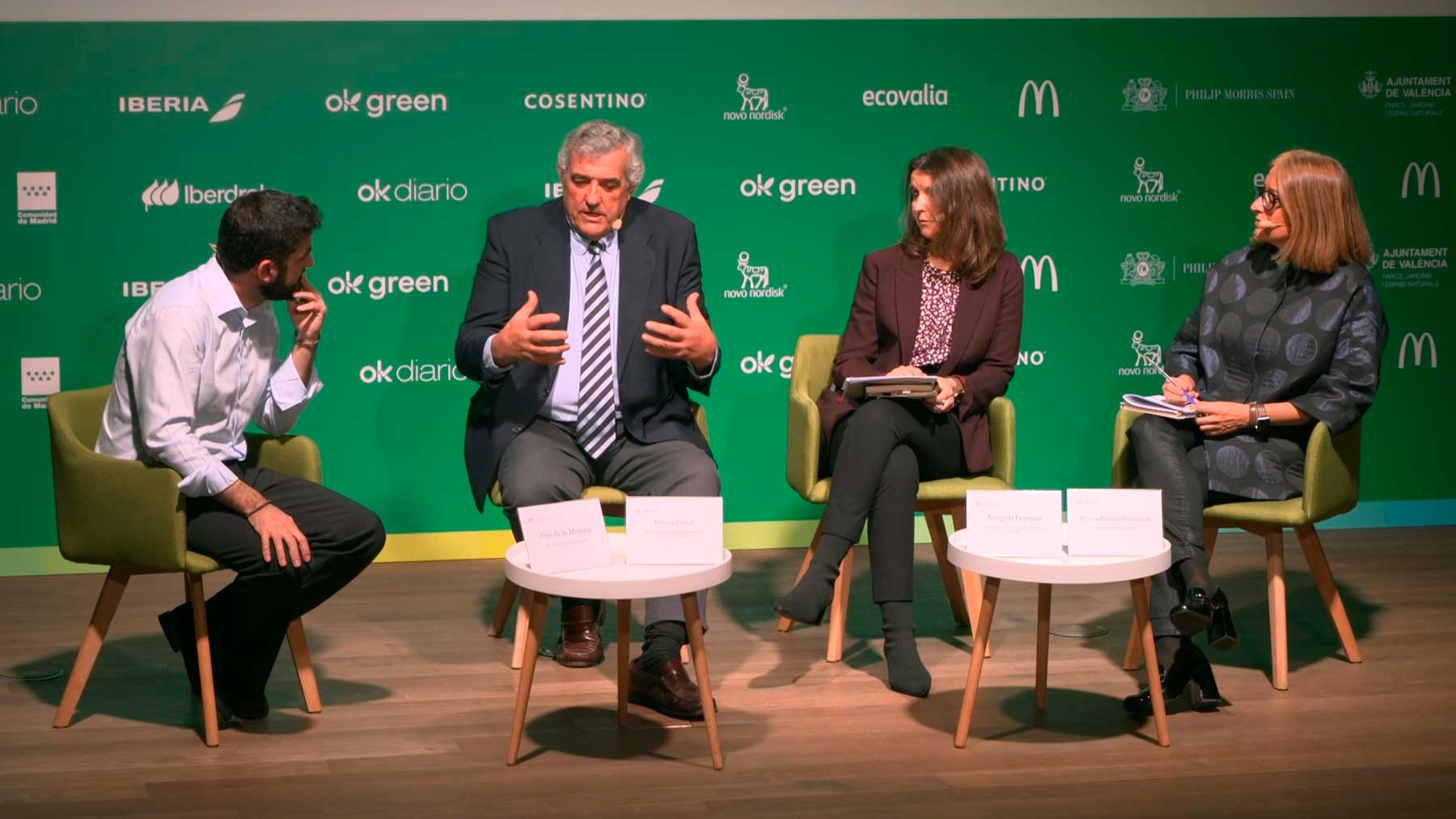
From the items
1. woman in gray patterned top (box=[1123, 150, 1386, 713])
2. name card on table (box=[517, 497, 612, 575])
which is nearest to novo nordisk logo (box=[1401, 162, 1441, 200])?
woman in gray patterned top (box=[1123, 150, 1386, 713])

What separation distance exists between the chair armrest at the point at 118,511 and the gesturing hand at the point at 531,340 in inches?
33.8

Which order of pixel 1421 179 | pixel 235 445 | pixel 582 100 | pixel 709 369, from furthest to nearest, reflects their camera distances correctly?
pixel 1421 179, pixel 582 100, pixel 709 369, pixel 235 445

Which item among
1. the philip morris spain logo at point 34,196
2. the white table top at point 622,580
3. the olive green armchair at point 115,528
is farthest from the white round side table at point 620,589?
the philip morris spain logo at point 34,196

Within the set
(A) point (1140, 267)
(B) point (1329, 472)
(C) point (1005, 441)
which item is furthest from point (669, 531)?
(A) point (1140, 267)

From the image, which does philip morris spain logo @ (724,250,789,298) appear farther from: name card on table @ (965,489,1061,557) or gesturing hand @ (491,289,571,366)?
name card on table @ (965,489,1061,557)

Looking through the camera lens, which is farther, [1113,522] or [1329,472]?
[1329,472]

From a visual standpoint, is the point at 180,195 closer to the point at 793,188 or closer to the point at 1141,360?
the point at 793,188

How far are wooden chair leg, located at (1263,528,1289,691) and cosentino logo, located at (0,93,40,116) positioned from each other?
402cm

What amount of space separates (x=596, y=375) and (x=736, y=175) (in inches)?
62.5

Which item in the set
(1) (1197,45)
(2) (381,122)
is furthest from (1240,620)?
(2) (381,122)

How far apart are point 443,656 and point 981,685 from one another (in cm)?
143

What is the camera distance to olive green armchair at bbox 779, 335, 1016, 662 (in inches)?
165

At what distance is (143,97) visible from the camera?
16.9 ft

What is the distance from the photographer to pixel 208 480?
3393 millimetres
